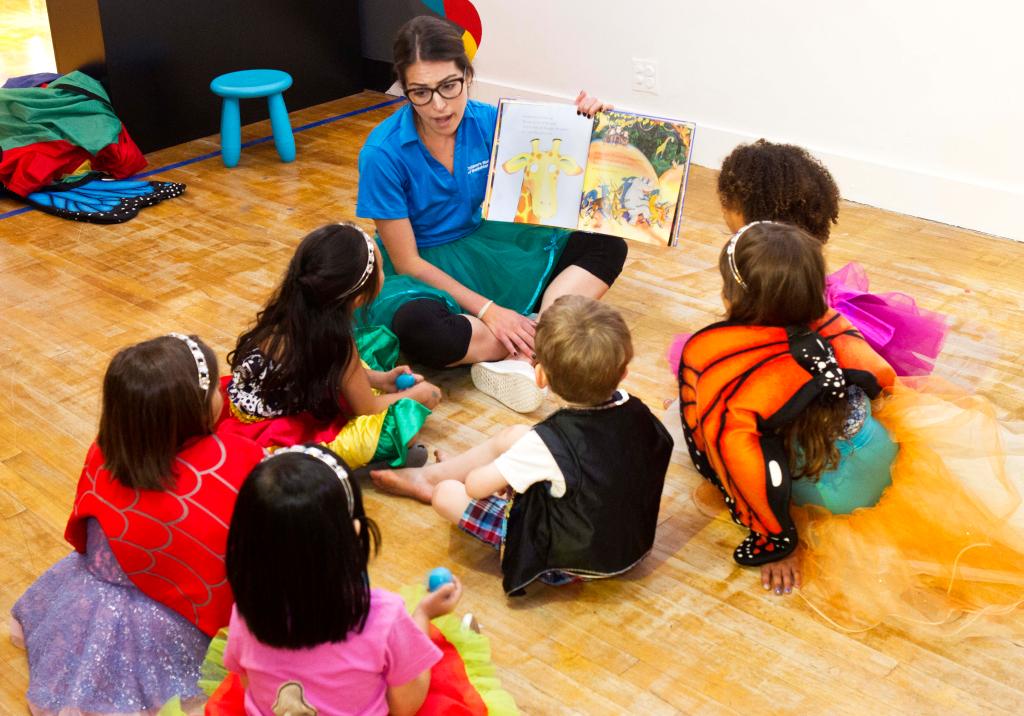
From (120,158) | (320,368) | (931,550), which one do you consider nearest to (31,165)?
(120,158)

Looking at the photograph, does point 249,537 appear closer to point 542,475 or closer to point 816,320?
point 542,475

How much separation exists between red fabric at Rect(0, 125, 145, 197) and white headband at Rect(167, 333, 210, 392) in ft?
8.42

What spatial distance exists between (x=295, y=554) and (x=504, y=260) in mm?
1763

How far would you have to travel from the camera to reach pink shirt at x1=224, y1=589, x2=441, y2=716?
147cm

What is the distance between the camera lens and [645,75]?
14.9ft

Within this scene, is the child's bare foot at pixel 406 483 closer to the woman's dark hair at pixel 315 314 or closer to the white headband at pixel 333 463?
the woman's dark hair at pixel 315 314

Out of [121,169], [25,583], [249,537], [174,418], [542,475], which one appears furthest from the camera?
[121,169]

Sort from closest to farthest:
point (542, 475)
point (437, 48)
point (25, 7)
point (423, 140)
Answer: point (542, 475), point (437, 48), point (423, 140), point (25, 7)

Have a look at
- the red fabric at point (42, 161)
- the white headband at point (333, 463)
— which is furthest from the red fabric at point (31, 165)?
the white headband at point (333, 463)

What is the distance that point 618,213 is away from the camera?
2.89 metres

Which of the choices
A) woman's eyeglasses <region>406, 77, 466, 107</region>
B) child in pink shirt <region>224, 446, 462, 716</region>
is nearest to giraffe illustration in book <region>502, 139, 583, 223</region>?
woman's eyeglasses <region>406, 77, 466, 107</region>

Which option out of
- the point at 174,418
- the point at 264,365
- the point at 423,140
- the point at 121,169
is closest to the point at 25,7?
the point at 121,169

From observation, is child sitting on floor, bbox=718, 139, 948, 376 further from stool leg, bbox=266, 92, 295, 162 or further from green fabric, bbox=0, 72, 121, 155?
green fabric, bbox=0, 72, 121, 155

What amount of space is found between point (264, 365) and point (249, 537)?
101 centimetres
